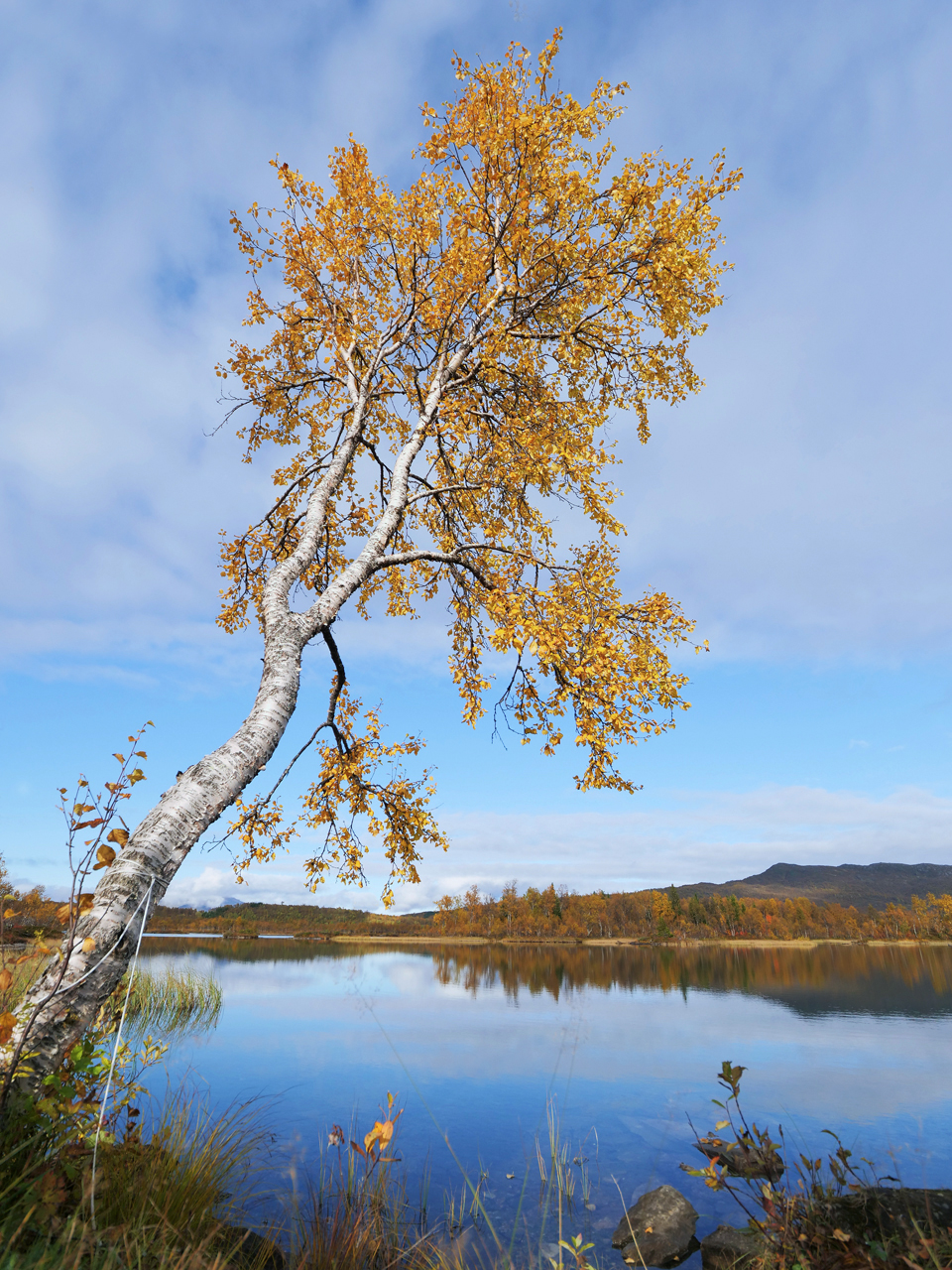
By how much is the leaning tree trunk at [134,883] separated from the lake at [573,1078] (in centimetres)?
405

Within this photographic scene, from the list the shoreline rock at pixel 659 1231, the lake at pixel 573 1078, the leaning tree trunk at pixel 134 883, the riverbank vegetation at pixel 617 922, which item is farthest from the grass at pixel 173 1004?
the riverbank vegetation at pixel 617 922

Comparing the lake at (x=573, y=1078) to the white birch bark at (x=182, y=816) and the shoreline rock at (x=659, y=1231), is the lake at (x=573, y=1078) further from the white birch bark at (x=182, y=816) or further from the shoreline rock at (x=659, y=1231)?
the white birch bark at (x=182, y=816)

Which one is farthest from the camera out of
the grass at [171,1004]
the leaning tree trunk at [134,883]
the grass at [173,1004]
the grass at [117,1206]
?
the grass at [173,1004]

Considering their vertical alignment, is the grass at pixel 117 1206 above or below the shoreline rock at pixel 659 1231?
above

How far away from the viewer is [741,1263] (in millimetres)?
6277

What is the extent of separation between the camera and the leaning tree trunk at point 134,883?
4066 mm

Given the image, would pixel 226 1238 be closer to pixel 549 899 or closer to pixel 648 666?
pixel 648 666

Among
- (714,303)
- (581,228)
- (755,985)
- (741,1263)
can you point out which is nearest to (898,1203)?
(741,1263)

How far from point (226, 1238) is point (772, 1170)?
423 cm

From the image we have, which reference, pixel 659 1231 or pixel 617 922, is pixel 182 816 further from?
pixel 617 922

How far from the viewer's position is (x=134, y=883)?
473cm

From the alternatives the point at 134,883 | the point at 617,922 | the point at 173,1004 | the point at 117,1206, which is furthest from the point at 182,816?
the point at 617,922

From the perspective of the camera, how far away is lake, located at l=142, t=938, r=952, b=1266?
382 inches

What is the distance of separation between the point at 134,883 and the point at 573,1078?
54.7 ft
